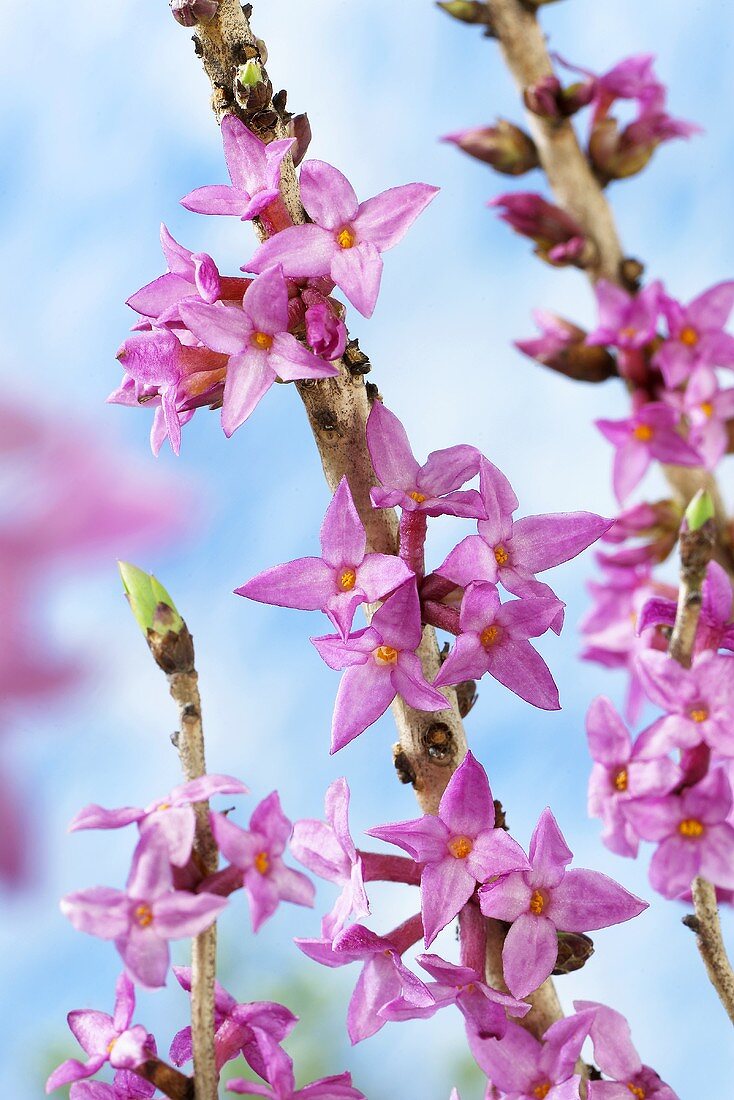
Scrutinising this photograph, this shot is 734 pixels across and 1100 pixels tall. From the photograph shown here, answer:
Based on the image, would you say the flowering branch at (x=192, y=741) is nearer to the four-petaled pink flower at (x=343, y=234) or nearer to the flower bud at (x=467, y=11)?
the four-petaled pink flower at (x=343, y=234)

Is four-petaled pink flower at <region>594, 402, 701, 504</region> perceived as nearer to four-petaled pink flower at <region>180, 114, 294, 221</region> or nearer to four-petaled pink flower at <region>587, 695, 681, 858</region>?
four-petaled pink flower at <region>587, 695, 681, 858</region>

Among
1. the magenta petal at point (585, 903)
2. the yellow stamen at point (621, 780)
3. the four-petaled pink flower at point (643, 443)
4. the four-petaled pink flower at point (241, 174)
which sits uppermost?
the four-petaled pink flower at point (643, 443)

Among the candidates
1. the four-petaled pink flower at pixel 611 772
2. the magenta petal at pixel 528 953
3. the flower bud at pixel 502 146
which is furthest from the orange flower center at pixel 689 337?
the magenta petal at pixel 528 953

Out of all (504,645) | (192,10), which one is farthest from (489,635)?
(192,10)

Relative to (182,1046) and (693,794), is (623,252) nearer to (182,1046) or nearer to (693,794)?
(693,794)

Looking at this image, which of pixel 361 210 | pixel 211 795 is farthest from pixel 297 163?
pixel 211 795

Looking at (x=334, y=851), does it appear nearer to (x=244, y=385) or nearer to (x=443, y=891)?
(x=443, y=891)

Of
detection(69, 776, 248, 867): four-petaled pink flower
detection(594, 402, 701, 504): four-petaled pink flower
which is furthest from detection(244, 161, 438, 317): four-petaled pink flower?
detection(594, 402, 701, 504): four-petaled pink flower
